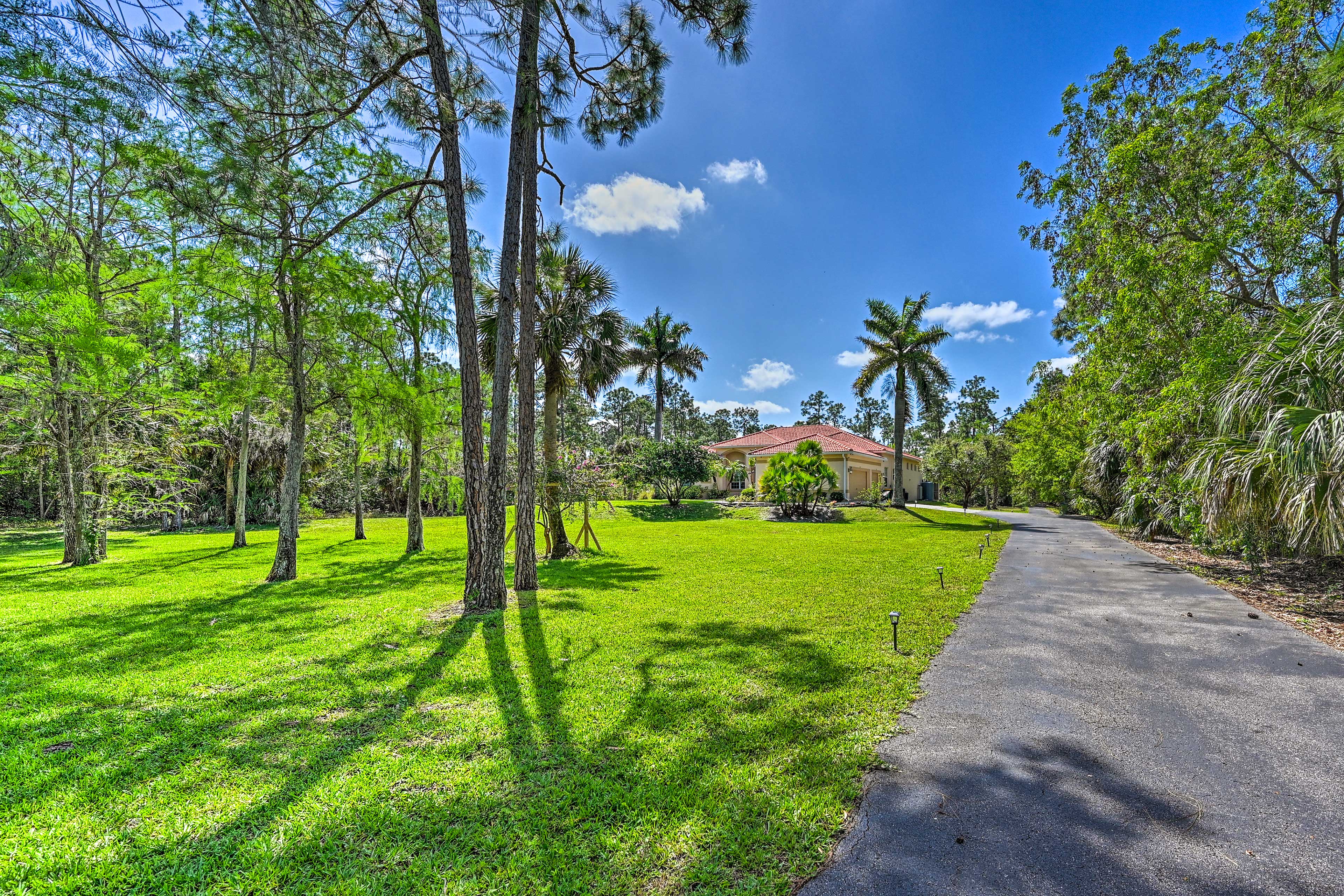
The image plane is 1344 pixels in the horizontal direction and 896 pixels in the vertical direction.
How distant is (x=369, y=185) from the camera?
10289 millimetres

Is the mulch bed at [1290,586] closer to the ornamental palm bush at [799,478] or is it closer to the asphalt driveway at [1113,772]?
the asphalt driveway at [1113,772]

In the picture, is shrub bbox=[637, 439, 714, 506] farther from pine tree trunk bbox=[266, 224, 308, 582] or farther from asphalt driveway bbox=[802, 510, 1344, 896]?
asphalt driveway bbox=[802, 510, 1344, 896]

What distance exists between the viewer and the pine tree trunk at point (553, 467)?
36.9 ft

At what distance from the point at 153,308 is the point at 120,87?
9.55 meters

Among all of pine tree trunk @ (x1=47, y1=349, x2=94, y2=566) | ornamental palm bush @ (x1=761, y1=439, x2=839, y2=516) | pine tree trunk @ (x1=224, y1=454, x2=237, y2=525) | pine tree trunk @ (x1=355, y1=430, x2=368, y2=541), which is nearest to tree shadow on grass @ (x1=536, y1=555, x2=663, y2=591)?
pine tree trunk @ (x1=355, y1=430, x2=368, y2=541)

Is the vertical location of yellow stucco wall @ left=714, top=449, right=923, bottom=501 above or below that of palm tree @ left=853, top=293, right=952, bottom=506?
below

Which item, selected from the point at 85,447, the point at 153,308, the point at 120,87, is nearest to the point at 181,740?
the point at 120,87

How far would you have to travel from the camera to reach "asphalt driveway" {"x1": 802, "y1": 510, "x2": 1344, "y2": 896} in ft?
7.45

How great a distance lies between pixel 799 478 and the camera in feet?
73.7

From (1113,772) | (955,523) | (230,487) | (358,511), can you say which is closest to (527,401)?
(1113,772)

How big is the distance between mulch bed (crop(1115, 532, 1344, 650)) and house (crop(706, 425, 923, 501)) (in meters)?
19.1

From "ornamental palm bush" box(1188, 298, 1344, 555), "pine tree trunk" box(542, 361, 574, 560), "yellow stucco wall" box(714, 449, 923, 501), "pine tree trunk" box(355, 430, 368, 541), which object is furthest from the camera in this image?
"yellow stucco wall" box(714, 449, 923, 501)

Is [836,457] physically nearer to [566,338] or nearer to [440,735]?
[566,338]

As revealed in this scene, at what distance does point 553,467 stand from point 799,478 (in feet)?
45.9
